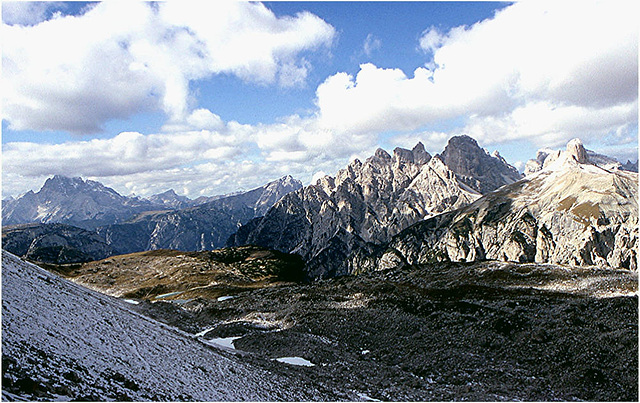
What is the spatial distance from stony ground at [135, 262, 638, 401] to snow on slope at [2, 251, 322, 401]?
6.64 metres

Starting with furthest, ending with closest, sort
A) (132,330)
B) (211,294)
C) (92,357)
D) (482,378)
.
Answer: (211,294) < (482,378) < (132,330) < (92,357)

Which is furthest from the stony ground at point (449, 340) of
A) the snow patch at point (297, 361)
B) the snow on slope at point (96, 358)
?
the snow on slope at point (96, 358)

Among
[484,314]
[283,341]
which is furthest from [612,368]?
[283,341]

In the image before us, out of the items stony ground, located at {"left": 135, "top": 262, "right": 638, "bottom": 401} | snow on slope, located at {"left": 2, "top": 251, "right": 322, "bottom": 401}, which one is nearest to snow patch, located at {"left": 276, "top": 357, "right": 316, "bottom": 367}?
stony ground, located at {"left": 135, "top": 262, "right": 638, "bottom": 401}

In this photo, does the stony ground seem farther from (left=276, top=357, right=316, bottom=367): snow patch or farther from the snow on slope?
the snow on slope

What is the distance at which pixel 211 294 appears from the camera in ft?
338

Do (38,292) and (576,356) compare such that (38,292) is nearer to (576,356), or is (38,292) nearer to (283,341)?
(283,341)

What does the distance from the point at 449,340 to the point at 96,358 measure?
3874 cm

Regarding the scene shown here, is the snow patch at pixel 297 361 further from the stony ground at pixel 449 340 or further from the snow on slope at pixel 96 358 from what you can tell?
→ the snow on slope at pixel 96 358

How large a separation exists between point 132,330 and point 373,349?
28867 mm

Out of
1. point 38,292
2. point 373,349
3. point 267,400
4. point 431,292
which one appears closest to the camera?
point 267,400

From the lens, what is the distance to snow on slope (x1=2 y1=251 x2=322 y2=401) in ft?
61.0

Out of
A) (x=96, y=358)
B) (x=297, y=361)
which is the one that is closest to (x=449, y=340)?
(x=297, y=361)

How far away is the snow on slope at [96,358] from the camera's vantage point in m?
18.6
